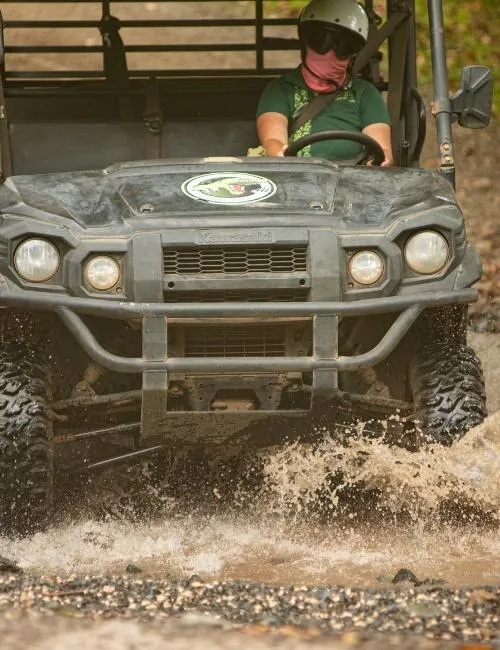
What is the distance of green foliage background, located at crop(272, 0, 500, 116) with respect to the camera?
591 inches

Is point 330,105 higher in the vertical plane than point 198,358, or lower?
higher

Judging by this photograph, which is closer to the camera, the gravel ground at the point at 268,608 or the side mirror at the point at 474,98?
the gravel ground at the point at 268,608

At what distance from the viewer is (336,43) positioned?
599 centimetres

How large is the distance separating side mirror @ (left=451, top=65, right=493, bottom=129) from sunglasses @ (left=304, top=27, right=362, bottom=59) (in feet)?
2.18

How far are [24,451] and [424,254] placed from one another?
1389 millimetres

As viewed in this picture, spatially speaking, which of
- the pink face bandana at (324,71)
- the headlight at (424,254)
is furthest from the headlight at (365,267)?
the pink face bandana at (324,71)

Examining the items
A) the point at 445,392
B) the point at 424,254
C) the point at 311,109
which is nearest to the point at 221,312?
the point at 424,254

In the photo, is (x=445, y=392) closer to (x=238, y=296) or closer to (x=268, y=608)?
(x=238, y=296)

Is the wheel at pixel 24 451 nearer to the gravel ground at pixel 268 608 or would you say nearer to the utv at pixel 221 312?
the utv at pixel 221 312

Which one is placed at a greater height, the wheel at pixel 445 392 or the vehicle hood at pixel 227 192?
the vehicle hood at pixel 227 192

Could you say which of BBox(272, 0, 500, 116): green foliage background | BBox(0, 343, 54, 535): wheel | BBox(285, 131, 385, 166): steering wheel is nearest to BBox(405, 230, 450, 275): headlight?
BBox(285, 131, 385, 166): steering wheel

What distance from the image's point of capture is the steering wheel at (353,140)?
543cm

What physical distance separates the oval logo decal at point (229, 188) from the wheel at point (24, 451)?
799mm

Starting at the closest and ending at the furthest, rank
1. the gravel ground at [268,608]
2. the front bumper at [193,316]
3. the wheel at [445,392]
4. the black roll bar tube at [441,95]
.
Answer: the gravel ground at [268,608], the front bumper at [193,316], the wheel at [445,392], the black roll bar tube at [441,95]
